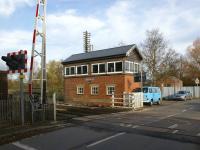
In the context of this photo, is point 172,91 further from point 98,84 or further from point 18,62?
point 18,62

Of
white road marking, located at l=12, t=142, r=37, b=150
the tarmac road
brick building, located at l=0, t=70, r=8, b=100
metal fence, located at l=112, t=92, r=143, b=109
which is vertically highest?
brick building, located at l=0, t=70, r=8, b=100

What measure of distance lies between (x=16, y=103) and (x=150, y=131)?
7.21 metres

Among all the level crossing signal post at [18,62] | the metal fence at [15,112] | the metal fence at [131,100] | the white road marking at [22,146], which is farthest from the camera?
the metal fence at [131,100]

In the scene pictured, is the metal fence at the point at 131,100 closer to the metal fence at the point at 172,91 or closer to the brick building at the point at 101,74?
the brick building at the point at 101,74

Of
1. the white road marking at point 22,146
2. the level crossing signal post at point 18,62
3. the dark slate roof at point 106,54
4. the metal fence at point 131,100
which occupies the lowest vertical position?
the white road marking at point 22,146

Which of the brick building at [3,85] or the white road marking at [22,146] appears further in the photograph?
the brick building at [3,85]

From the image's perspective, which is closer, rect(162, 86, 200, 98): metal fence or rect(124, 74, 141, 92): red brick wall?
rect(124, 74, 141, 92): red brick wall

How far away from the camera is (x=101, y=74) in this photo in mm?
34250

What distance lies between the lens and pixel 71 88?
38.6 metres

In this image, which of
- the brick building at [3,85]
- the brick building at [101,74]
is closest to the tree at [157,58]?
the brick building at [101,74]

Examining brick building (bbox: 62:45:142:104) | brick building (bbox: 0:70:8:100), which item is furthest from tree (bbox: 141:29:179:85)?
brick building (bbox: 0:70:8:100)

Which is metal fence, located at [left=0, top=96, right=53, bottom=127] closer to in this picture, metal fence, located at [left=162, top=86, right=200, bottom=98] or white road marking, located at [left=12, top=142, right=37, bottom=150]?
white road marking, located at [left=12, top=142, right=37, bottom=150]

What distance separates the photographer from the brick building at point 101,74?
32375 mm

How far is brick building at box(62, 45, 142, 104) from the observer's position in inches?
1275
